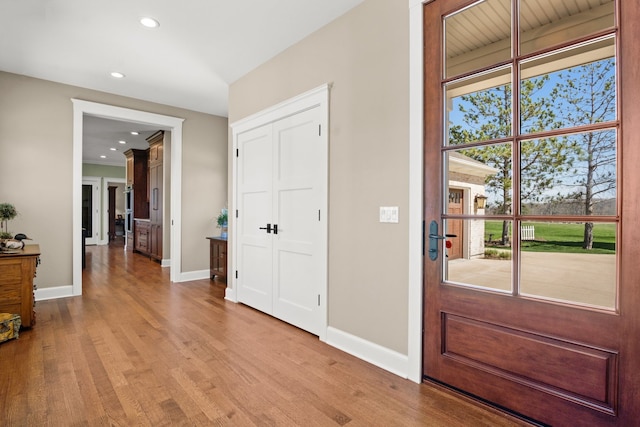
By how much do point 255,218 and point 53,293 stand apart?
2.84m

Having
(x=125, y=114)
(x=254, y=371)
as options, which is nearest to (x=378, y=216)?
(x=254, y=371)

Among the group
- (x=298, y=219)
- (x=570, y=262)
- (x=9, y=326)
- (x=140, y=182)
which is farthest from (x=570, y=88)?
(x=140, y=182)

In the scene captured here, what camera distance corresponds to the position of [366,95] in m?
2.53

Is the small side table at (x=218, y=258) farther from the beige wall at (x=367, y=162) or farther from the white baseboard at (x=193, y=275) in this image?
the beige wall at (x=367, y=162)

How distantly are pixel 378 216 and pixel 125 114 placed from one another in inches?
166

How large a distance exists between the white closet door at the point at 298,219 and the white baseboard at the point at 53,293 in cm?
291

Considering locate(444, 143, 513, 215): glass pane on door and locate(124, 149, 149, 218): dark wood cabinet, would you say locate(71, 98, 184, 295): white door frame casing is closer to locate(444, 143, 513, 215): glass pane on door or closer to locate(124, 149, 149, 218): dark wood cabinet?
locate(124, 149, 149, 218): dark wood cabinet

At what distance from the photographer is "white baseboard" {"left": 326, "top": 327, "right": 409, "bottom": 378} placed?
2258 millimetres

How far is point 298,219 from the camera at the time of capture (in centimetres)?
316

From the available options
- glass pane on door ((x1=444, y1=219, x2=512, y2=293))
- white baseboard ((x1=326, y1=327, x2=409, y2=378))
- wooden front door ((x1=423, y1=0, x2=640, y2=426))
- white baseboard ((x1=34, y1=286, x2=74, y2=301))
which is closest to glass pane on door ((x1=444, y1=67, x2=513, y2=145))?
wooden front door ((x1=423, y1=0, x2=640, y2=426))

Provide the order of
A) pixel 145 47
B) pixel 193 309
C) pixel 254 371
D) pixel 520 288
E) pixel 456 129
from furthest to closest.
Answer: pixel 193 309, pixel 145 47, pixel 254 371, pixel 456 129, pixel 520 288

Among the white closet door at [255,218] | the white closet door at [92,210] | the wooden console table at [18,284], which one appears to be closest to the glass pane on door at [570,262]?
the white closet door at [255,218]

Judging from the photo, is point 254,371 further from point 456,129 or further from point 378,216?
point 456,129

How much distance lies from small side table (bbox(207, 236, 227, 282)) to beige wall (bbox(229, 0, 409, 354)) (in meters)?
2.49
